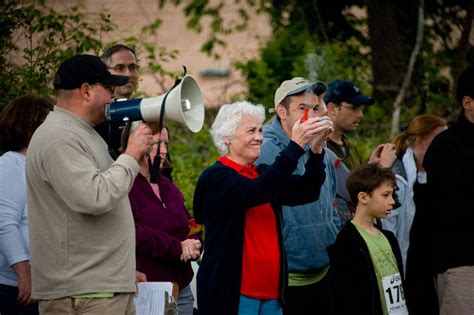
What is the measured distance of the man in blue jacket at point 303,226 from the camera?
611 centimetres

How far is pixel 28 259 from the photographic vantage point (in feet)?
18.3

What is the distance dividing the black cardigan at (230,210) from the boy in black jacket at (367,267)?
73 cm

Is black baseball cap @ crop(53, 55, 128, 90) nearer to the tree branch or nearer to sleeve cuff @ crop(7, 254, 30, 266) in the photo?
sleeve cuff @ crop(7, 254, 30, 266)

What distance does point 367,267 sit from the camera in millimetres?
6262

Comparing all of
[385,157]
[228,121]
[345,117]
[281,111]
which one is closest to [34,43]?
[345,117]

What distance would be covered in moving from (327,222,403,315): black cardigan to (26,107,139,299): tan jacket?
5.99 feet

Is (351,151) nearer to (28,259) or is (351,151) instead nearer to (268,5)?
(28,259)

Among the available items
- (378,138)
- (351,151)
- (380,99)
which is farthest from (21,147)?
(380,99)

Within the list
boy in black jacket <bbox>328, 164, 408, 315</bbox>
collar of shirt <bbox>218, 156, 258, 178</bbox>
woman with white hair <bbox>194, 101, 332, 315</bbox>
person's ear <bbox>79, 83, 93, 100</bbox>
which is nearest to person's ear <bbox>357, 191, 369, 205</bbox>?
boy in black jacket <bbox>328, 164, 408, 315</bbox>

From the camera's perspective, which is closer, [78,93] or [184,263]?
[78,93]

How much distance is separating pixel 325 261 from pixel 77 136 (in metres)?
2.13

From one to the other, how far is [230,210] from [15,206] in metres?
1.18

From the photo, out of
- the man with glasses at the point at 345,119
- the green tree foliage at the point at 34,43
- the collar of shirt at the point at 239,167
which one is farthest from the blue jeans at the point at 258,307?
the green tree foliage at the point at 34,43

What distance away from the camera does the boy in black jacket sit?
6.23 metres
